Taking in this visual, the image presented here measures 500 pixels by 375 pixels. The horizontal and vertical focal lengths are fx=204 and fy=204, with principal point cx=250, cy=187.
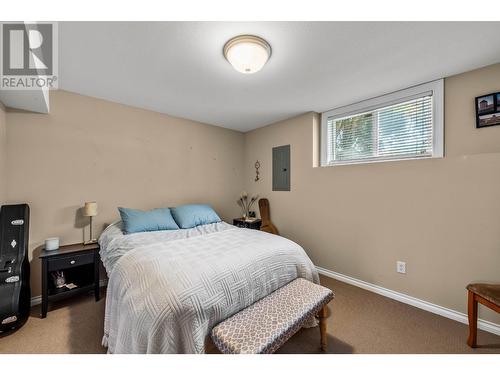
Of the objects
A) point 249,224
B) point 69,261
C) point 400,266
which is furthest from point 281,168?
point 69,261

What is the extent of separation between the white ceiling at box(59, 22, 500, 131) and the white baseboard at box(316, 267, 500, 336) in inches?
87.6

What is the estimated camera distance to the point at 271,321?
1.24m

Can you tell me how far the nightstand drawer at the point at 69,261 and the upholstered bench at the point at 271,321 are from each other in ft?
5.87

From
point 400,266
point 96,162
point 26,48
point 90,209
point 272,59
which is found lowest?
point 400,266

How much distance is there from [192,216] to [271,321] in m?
1.87

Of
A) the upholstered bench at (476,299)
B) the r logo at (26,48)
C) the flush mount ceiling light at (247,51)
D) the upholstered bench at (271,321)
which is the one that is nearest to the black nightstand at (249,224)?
the upholstered bench at (271,321)

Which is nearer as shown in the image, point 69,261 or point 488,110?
point 488,110

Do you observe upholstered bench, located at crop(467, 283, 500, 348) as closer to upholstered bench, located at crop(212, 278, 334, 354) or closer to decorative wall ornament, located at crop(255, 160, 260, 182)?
upholstered bench, located at crop(212, 278, 334, 354)

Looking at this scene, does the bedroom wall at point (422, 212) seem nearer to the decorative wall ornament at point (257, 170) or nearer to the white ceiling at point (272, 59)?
the white ceiling at point (272, 59)

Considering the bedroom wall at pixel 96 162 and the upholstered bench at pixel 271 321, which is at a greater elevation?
the bedroom wall at pixel 96 162

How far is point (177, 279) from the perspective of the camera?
4.14 ft

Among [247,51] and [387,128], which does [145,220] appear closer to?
[247,51]

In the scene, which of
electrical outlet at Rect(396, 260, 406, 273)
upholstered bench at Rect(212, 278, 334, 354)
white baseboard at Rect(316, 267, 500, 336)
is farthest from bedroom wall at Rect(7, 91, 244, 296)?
electrical outlet at Rect(396, 260, 406, 273)

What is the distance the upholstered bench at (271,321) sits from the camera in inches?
43.2
